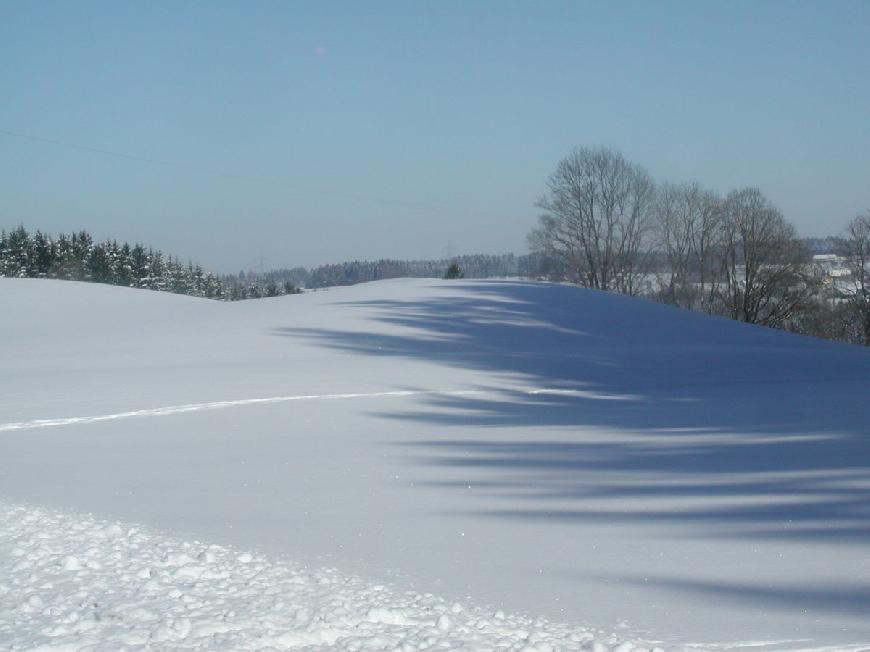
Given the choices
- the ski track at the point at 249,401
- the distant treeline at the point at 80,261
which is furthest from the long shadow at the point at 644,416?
the distant treeline at the point at 80,261

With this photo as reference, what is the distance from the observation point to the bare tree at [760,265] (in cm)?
4250

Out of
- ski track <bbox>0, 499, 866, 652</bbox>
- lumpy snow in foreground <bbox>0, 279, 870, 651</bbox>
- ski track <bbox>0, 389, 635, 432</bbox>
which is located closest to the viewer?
ski track <bbox>0, 499, 866, 652</bbox>

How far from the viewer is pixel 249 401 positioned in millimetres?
11328

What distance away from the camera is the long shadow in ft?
19.7

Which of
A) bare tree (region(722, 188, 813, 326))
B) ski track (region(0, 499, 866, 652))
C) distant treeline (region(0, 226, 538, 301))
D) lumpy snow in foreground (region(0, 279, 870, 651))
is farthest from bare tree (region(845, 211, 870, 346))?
ski track (region(0, 499, 866, 652))

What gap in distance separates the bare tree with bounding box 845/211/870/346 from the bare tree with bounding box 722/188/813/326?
2.21 metres

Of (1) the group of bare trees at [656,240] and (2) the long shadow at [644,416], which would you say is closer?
(2) the long shadow at [644,416]

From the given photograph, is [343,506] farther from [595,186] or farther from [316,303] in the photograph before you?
[595,186]

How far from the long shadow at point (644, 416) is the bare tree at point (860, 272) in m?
24.0

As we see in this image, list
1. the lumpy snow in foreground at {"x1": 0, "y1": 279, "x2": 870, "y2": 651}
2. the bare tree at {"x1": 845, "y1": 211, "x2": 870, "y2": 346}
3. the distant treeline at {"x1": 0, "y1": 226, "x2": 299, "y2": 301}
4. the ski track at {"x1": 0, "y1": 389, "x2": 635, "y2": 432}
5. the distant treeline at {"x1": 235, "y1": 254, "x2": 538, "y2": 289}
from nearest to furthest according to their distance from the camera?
the lumpy snow in foreground at {"x1": 0, "y1": 279, "x2": 870, "y2": 651} < the ski track at {"x1": 0, "y1": 389, "x2": 635, "y2": 432} < the bare tree at {"x1": 845, "y1": 211, "x2": 870, "y2": 346} < the distant treeline at {"x1": 0, "y1": 226, "x2": 299, "y2": 301} < the distant treeline at {"x1": 235, "y1": 254, "x2": 538, "y2": 289}

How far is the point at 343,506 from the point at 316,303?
16108 millimetres

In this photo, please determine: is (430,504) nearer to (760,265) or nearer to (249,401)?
(249,401)

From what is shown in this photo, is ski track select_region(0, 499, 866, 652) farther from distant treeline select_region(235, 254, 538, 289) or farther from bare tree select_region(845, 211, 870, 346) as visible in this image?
distant treeline select_region(235, 254, 538, 289)

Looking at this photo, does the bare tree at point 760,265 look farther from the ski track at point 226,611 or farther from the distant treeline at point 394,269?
the ski track at point 226,611
